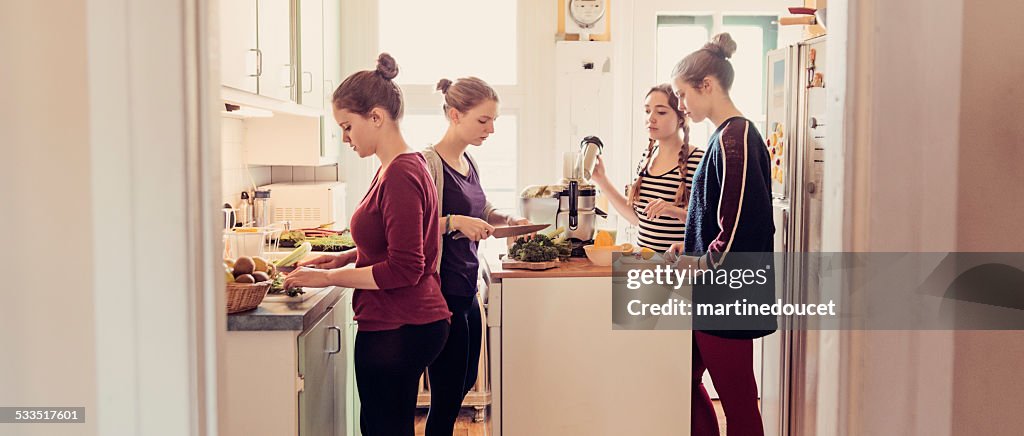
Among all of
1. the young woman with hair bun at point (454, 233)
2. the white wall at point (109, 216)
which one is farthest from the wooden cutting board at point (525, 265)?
the white wall at point (109, 216)

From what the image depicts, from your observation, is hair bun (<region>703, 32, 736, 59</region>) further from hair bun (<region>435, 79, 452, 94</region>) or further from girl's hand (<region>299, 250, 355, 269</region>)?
girl's hand (<region>299, 250, 355, 269</region>)

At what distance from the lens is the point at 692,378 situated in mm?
3090

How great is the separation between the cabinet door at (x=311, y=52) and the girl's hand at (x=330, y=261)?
85 cm

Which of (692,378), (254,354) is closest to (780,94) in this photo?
(692,378)

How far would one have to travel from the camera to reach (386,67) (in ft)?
7.93

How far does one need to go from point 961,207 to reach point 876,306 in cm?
16

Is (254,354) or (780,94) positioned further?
(780,94)

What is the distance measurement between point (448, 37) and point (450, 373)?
2.10 metres

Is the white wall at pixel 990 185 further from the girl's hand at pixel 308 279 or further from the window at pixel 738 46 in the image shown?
the window at pixel 738 46

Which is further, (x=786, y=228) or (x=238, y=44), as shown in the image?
(x=786, y=228)

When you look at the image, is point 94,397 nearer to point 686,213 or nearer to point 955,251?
point 955,251

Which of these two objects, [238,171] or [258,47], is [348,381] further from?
[258,47]

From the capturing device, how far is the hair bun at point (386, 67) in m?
2.40

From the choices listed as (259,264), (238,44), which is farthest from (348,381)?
(238,44)
